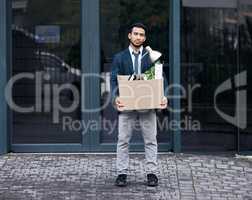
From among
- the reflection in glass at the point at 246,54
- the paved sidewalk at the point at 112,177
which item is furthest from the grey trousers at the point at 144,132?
the reflection in glass at the point at 246,54

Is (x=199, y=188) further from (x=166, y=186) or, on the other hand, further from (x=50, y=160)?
(x=50, y=160)

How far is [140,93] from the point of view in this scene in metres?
8.16

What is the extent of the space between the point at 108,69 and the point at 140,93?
6.84ft

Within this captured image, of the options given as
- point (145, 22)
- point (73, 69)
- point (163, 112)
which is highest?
point (145, 22)

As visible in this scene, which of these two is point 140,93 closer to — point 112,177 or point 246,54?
point 112,177

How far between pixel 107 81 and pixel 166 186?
2.30m

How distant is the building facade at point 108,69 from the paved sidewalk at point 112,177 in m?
0.36

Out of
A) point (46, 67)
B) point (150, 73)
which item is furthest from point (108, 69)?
point (150, 73)

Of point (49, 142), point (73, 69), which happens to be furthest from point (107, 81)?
point (49, 142)

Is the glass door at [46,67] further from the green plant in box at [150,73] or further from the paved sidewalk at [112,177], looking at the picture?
the green plant in box at [150,73]

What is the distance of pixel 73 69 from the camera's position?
10.2 m

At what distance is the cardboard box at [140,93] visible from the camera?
26.7 ft

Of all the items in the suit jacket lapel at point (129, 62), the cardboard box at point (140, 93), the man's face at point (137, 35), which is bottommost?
the cardboard box at point (140, 93)

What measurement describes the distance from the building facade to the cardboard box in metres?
1.89
